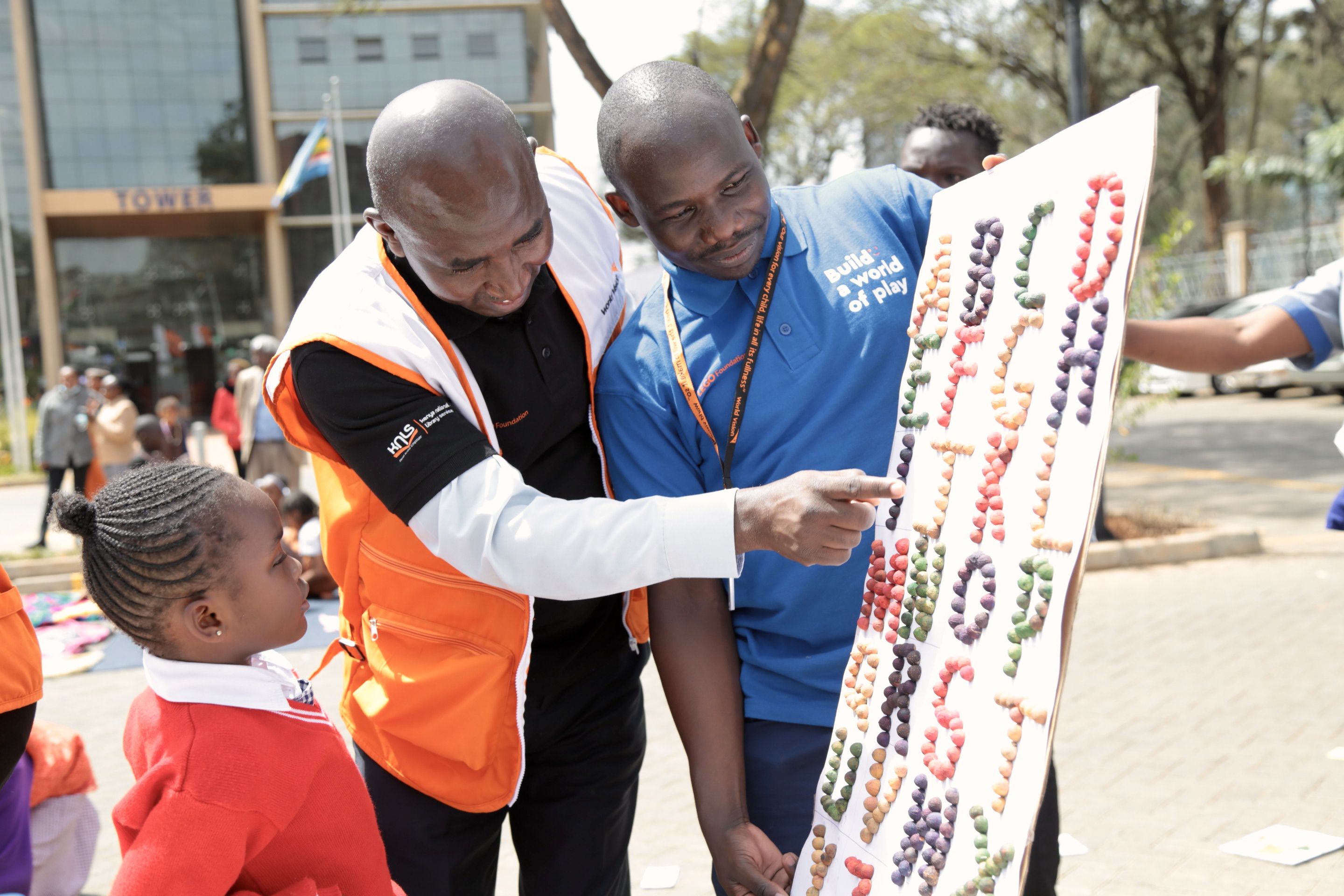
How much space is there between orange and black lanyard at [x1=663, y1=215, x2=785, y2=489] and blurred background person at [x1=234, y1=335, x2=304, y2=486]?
925cm

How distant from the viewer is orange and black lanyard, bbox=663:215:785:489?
1915mm

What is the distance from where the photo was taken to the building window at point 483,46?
1099 inches

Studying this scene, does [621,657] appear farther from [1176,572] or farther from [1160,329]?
[1176,572]

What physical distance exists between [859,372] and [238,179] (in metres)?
31.2

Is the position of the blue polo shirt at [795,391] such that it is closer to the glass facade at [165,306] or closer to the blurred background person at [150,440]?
the blurred background person at [150,440]

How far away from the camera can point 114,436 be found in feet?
35.7

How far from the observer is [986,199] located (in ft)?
5.80

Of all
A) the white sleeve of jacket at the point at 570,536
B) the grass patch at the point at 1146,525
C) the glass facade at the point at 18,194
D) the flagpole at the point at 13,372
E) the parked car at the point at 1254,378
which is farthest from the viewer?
the glass facade at the point at 18,194

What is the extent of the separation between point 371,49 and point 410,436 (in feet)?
98.3

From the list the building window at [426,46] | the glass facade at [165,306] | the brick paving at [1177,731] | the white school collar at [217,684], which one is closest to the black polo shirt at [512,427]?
the white school collar at [217,684]

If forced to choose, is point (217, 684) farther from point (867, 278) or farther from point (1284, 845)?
point (1284, 845)

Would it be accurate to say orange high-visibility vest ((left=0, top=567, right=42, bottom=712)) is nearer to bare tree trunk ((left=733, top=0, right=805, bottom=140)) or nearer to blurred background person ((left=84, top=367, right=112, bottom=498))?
bare tree trunk ((left=733, top=0, right=805, bottom=140))

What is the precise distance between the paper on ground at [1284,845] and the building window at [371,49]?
29260mm

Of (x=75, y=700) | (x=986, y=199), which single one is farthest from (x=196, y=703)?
(x=75, y=700)
